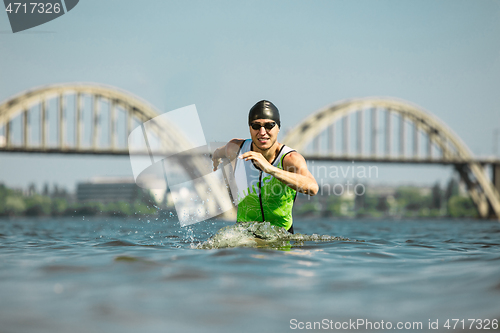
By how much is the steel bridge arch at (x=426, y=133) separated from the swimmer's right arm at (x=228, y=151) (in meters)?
46.8

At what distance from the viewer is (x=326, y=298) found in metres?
2.63

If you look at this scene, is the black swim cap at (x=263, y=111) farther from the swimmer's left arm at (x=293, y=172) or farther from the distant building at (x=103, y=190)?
the distant building at (x=103, y=190)

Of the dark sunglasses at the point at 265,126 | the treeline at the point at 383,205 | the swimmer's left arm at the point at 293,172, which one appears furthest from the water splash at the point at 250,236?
the treeline at the point at 383,205

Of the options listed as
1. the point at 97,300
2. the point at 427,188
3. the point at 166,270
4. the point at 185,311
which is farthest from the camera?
the point at 427,188

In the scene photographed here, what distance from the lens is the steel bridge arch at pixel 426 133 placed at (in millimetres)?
54281

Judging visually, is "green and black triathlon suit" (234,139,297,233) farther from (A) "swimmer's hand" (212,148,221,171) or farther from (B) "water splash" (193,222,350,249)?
(A) "swimmer's hand" (212,148,221,171)

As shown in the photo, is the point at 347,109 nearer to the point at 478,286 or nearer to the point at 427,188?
the point at 478,286

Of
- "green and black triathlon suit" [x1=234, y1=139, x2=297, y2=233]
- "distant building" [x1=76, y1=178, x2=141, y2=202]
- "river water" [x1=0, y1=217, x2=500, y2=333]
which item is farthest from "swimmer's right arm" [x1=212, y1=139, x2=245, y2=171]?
"distant building" [x1=76, y1=178, x2=141, y2=202]

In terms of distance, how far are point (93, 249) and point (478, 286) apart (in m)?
3.65

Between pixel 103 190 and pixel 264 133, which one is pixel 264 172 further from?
pixel 103 190

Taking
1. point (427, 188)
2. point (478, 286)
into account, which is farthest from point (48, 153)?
point (427, 188)

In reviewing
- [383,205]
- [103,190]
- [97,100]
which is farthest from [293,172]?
[103,190]

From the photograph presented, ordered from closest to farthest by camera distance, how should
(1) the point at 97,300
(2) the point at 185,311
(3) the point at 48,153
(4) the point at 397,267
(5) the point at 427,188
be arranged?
(2) the point at 185,311, (1) the point at 97,300, (4) the point at 397,267, (3) the point at 48,153, (5) the point at 427,188

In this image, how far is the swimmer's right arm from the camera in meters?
5.23
